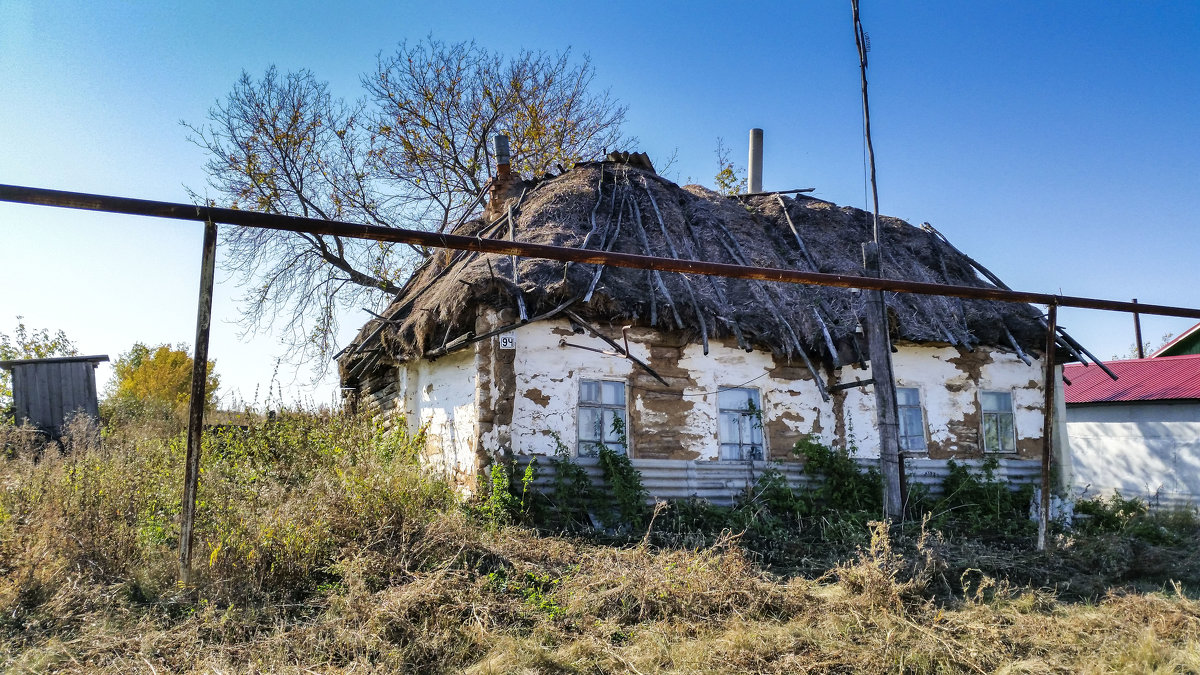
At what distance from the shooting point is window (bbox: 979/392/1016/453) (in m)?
10.2

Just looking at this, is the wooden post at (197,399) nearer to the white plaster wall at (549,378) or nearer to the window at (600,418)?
the white plaster wall at (549,378)

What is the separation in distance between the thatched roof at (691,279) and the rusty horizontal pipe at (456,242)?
101 inches

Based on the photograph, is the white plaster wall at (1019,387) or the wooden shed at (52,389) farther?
the wooden shed at (52,389)

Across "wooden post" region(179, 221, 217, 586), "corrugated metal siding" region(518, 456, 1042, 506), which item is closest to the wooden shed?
"corrugated metal siding" region(518, 456, 1042, 506)

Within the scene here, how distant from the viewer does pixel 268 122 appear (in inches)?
682

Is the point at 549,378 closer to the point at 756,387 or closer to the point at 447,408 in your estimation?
the point at 447,408

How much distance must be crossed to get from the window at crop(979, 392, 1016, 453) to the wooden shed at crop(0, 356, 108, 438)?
14548 millimetres

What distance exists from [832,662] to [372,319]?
924 cm

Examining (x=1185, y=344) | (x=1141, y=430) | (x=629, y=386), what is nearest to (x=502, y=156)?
(x=629, y=386)

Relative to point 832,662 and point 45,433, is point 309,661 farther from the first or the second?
point 45,433

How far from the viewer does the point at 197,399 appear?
13.9ft

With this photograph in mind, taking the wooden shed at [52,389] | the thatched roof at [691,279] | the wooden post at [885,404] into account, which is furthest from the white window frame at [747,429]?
the wooden shed at [52,389]

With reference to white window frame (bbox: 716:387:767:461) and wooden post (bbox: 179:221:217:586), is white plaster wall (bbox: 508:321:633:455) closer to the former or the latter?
white window frame (bbox: 716:387:767:461)

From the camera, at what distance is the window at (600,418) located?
826 centimetres
